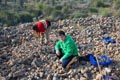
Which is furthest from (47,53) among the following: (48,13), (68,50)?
(48,13)

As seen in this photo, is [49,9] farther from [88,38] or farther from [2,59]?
[2,59]

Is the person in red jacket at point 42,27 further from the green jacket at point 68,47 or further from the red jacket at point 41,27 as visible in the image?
the green jacket at point 68,47

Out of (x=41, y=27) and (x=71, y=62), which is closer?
(x=71, y=62)

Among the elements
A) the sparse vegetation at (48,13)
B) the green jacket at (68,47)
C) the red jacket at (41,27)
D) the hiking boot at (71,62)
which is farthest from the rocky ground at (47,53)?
the sparse vegetation at (48,13)

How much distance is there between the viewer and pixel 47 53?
28.1 ft

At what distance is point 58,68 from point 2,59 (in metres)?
1.95

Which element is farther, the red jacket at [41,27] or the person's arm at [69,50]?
the red jacket at [41,27]

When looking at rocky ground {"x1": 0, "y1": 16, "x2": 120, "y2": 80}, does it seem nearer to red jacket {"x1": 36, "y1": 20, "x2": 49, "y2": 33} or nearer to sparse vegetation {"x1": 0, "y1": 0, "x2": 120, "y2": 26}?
red jacket {"x1": 36, "y1": 20, "x2": 49, "y2": 33}

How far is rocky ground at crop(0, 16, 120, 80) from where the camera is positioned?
6.92 m

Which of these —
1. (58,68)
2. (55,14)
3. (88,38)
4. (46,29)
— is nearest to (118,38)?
(88,38)

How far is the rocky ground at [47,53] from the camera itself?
22.7 ft

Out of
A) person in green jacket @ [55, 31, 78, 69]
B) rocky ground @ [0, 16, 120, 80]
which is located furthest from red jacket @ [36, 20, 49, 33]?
person in green jacket @ [55, 31, 78, 69]

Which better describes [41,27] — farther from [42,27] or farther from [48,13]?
[48,13]

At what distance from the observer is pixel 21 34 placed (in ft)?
39.1
